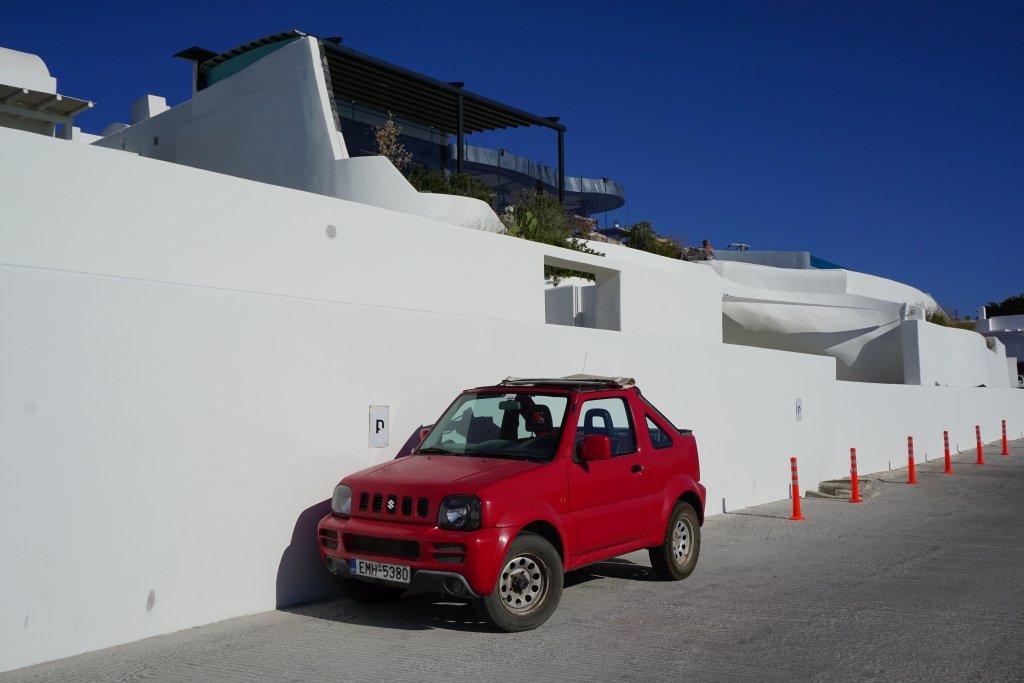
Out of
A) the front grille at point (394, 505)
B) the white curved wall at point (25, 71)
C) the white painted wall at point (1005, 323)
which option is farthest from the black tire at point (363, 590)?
the white painted wall at point (1005, 323)

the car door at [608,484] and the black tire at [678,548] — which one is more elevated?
the car door at [608,484]

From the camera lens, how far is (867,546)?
10641 mm

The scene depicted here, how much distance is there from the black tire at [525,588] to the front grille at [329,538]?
130 cm

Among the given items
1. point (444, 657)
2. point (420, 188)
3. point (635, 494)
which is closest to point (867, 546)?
point (635, 494)

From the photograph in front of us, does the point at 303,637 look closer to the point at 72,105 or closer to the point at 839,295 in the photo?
the point at 72,105

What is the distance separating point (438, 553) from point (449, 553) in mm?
88

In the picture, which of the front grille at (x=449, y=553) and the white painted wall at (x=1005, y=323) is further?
the white painted wall at (x=1005, y=323)

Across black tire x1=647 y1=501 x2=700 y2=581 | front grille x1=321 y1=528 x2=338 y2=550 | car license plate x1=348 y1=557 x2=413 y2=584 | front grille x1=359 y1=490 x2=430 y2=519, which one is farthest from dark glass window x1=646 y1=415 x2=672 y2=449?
front grille x1=321 y1=528 x2=338 y2=550

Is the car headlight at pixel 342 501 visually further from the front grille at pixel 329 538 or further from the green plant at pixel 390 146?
the green plant at pixel 390 146

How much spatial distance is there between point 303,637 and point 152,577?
A: 4.09ft

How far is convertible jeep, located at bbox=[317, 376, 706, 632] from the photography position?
6.27 metres

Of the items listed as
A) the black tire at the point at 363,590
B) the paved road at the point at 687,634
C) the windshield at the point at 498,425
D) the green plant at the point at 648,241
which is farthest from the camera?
the green plant at the point at 648,241

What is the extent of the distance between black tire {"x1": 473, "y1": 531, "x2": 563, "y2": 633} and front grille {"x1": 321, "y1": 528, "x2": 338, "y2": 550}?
4.28 feet

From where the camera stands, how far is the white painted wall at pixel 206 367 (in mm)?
5953
